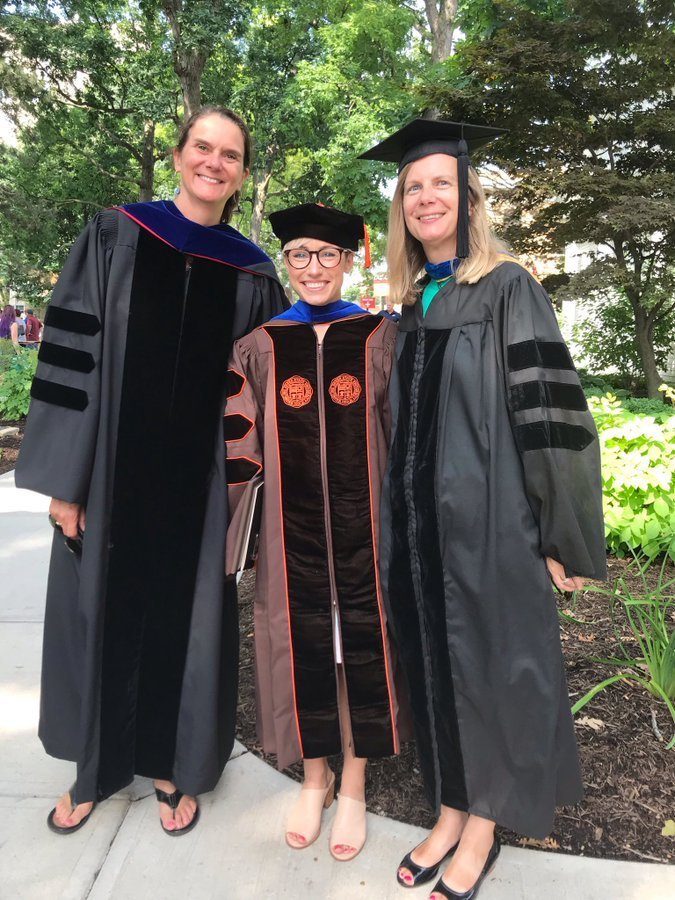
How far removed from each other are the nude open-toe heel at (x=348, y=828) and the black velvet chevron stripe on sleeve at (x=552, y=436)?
1.27 metres

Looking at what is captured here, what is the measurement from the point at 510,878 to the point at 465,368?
4.80 ft

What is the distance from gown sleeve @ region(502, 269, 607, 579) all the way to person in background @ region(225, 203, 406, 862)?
0.46 m

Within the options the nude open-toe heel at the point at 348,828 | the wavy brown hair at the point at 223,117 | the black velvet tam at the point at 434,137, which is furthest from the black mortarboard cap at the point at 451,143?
the nude open-toe heel at the point at 348,828

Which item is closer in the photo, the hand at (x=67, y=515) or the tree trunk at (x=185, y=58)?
the hand at (x=67, y=515)

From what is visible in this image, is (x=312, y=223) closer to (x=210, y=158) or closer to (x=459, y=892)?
(x=210, y=158)

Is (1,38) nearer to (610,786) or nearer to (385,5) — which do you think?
(385,5)

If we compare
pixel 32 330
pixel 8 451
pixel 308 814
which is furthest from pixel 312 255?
pixel 32 330

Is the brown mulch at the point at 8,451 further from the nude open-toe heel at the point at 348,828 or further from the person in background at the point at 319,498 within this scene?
the nude open-toe heel at the point at 348,828

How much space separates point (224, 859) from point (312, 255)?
1839mm

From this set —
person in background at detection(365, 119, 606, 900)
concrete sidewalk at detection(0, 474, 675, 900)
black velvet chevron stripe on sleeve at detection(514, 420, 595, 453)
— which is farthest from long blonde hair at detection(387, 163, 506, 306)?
concrete sidewalk at detection(0, 474, 675, 900)

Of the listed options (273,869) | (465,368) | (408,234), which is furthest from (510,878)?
(408,234)

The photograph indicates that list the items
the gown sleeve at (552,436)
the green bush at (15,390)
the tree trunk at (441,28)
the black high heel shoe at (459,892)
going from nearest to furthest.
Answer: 1. the gown sleeve at (552,436)
2. the black high heel shoe at (459,892)
3. the green bush at (15,390)
4. the tree trunk at (441,28)

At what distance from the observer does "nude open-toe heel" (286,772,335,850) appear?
203 cm

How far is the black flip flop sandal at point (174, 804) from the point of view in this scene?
81.2 inches
